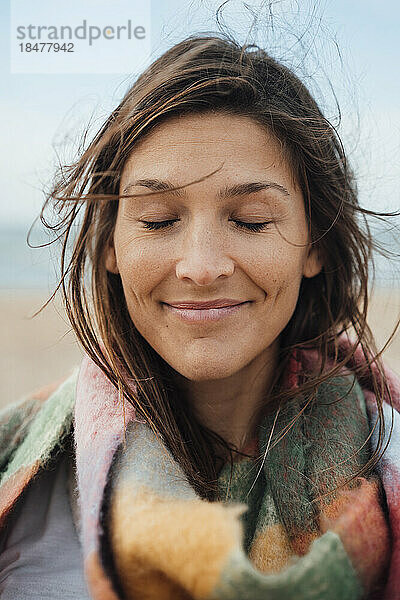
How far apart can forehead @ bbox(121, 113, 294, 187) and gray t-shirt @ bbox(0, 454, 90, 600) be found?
442 millimetres

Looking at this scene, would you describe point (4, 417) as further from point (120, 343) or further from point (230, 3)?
point (230, 3)

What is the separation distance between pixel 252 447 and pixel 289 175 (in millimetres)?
373

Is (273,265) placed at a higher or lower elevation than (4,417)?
higher

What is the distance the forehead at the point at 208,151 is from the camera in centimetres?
79

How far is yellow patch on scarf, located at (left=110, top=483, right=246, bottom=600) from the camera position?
0.62m

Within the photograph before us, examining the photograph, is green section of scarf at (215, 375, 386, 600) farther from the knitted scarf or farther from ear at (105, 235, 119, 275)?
ear at (105, 235, 119, 275)

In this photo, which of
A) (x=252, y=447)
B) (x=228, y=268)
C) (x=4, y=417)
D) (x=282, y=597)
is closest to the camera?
(x=282, y=597)

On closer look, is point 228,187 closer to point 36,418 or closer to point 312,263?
point 312,263

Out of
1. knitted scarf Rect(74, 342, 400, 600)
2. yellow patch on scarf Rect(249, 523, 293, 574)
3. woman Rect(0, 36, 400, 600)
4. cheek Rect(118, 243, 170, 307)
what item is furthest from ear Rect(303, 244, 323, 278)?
yellow patch on scarf Rect(249, 523, 293, 574)

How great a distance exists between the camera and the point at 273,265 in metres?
0.82

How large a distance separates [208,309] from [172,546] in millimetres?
291

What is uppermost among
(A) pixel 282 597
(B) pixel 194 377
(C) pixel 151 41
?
(C) pixel 151 41

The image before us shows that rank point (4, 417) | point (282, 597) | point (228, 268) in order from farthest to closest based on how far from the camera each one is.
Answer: point (4, 417), point (228, 268), point (282, 597)

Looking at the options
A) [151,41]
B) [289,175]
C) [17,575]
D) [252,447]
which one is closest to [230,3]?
[151,41]
